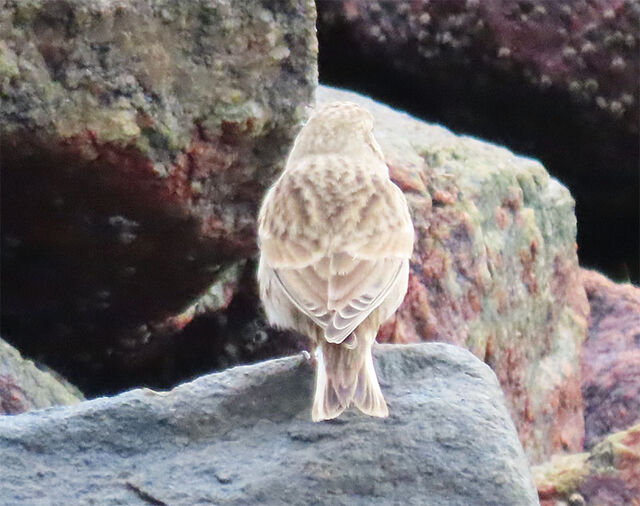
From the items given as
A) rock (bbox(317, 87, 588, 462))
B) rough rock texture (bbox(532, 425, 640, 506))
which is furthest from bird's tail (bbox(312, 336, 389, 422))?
rock (bbox(317, 87, 588, 462))

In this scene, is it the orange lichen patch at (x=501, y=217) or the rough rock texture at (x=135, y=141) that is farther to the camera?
the orange lichen patch at (x=501, y=217)

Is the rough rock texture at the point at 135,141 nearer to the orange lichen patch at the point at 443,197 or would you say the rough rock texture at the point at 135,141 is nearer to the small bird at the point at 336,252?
the small bird at the point at 336,252

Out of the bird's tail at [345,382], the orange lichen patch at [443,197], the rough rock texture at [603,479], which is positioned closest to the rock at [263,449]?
the bird's tail at [345,382]

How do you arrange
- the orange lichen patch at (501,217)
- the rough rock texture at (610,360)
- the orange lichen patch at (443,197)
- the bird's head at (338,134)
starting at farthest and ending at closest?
the orange lichen patch at (501,217), the rough rock texture at (610,360), the orange lichen patch at (443,197), the bird's head at (338,134)

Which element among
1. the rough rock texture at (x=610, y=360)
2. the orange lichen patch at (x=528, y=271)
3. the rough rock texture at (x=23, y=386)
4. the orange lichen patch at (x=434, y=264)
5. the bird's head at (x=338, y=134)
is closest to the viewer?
the rough rock texture at (x=23, y=386)

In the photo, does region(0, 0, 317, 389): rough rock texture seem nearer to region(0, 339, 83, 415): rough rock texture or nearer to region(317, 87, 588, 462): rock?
region(0, 339, 83, 415): rough rock texture
